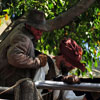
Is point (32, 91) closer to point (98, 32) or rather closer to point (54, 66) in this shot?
point (54, 66)

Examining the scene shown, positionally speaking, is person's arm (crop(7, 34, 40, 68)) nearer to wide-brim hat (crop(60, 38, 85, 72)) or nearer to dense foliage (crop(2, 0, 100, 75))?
wide-brim hat (crop(60, 38, 85, 72))

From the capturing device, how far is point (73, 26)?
5090 mm

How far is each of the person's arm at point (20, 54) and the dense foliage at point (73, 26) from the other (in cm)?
197

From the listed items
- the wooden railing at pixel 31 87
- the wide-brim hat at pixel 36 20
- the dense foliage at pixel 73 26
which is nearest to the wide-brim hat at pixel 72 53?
the wide-brim hat at pixel 36 20

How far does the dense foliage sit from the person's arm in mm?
1974

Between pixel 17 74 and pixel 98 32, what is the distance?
A: 2.75m

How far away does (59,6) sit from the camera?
4938 mm

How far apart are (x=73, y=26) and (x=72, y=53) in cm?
216

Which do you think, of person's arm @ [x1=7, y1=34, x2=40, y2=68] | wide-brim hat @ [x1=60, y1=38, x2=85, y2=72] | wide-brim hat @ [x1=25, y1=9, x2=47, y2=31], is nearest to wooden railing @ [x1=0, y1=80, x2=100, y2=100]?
person's arm @ [x1=7, y1=34, x2=40, y2=68]

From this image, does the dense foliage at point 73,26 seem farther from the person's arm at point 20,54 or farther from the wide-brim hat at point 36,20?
the person's arm at point 20,54

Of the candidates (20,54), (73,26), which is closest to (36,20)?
(20,54)

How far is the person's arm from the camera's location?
2729 mm

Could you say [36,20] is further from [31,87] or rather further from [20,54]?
[31,87]

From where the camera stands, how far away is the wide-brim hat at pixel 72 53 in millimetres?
2934
